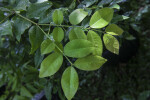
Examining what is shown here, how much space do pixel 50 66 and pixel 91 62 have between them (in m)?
0.11

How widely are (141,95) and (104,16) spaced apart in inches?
54.5

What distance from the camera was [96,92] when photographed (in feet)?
6.15

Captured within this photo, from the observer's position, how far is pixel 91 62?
19.4 inches

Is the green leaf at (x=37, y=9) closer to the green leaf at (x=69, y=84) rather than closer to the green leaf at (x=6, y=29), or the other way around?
the green leaf at (x=6, y=29)

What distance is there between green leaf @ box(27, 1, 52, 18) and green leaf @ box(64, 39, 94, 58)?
196 mm

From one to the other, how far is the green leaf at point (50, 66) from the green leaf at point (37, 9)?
0.63ft

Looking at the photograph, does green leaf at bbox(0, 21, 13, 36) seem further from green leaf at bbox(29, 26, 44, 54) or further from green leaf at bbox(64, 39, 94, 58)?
green leaf at bbox(64, 39, 94, 58)

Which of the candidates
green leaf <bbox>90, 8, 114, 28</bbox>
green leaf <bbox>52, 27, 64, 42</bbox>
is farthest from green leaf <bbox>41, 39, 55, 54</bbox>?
green leaf <bbox>90, 8, 114, 28</bbox>

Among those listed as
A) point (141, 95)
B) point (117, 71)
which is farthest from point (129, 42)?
point (141, 95)

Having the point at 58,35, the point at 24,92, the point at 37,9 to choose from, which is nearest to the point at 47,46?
the point at 58,35

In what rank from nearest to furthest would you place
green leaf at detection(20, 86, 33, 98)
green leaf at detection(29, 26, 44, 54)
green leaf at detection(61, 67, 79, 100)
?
green leaf at detection(61, 67, 79, 100)
green leaf at detection(29, 26, 44, 54)
green leaf at detection(20, 86, 33, 98)

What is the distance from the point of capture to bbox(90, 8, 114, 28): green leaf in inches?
21.1

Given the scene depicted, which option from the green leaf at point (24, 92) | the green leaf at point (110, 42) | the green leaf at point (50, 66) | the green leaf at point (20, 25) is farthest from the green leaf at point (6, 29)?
the green leaf at point (24, 92)

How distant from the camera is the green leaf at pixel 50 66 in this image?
500 millimetres
